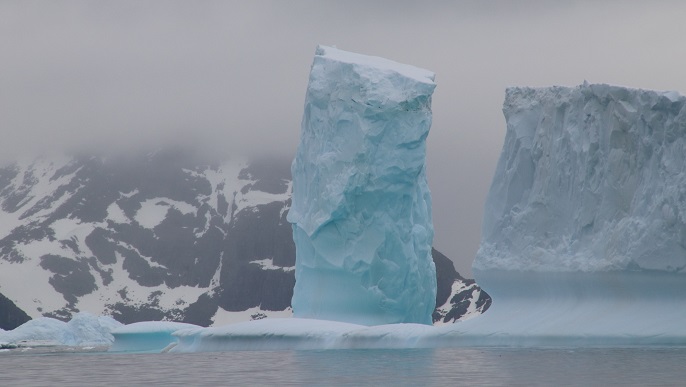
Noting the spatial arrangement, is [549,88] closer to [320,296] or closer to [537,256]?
[537,256]

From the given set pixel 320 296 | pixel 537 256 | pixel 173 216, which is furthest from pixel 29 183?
pixel 537 256

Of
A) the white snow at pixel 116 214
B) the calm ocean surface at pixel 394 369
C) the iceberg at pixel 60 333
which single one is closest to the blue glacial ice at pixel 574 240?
the calm ocean surface at pixel 394 369

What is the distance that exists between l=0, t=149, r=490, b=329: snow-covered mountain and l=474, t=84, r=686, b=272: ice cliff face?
66636 millimetres

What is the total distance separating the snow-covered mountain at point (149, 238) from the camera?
111 meters

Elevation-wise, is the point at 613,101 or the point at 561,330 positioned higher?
the point at 613,101

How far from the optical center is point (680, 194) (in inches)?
1069

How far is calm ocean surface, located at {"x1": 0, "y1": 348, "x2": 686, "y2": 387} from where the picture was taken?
18.6 meters

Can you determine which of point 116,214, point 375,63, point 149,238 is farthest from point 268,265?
point 375,63

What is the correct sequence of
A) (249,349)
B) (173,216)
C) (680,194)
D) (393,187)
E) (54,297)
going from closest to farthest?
1. (680,194)
2. (249,349)
3. (393,187)
4. (54,297)
5. (173,216)

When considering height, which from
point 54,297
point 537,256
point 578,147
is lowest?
point 54,297

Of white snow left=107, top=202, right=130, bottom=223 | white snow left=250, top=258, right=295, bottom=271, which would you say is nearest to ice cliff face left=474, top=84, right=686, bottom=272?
white snow left=250, top=258, right=295, bottom=271

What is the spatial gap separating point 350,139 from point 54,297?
78.6 metres

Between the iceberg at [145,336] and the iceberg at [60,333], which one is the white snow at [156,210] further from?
the iceberg at [145,336]

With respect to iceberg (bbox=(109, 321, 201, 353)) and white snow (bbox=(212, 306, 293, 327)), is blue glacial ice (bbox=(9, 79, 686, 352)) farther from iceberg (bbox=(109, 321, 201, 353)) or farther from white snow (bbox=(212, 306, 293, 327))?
white snow (bbox=(212, 306, 293, 327))
